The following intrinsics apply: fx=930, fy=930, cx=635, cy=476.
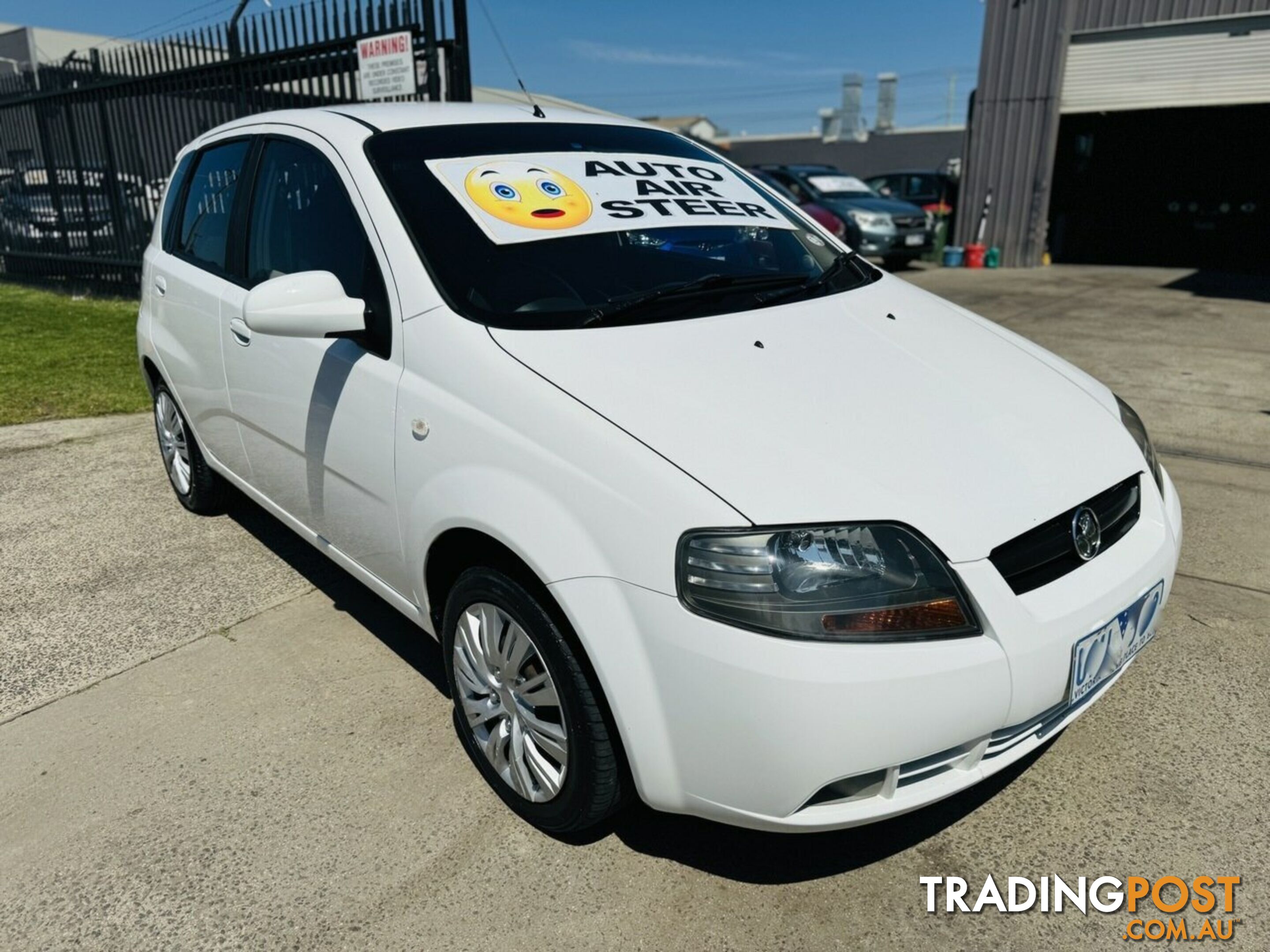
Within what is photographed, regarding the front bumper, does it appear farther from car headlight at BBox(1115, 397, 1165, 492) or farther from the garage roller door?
the garage roller door

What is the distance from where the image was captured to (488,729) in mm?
2404

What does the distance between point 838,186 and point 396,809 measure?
14.8 metres

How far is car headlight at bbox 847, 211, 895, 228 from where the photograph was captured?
47.1 ft

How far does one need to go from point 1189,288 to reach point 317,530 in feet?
41.4

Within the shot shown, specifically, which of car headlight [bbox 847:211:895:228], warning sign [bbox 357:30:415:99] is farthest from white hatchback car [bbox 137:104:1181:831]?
car headlight [bbox 847:211:895:228]

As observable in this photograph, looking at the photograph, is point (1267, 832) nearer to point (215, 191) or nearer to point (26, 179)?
point (215, 191)

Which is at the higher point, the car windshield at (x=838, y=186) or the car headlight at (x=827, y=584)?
the car headlight at (x=827, y=584)

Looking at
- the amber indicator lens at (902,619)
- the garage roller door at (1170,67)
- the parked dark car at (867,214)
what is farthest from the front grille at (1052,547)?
the garage roller door at (1170,67)

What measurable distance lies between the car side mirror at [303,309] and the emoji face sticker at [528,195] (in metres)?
0.47

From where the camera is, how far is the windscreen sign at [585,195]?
2.64m

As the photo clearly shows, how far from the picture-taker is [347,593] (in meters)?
3.62

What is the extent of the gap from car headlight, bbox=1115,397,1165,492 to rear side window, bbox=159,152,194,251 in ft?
12.3

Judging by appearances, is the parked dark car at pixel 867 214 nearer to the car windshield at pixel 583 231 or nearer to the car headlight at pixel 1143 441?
the car windshield at pixel 583 231

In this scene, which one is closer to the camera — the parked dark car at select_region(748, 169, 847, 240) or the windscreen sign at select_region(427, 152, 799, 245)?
the windscreen sign at select_region(427, 152, 799, 245)
